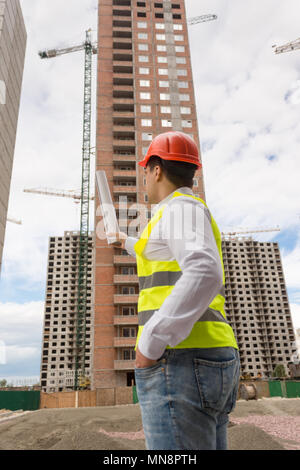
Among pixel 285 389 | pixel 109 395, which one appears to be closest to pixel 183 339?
pixel 109 395

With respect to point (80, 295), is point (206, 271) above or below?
below

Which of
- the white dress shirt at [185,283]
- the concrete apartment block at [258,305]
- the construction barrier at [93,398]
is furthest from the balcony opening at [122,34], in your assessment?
the concrete apartment block at [258,305]

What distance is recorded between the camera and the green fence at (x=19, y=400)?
70.3 ft

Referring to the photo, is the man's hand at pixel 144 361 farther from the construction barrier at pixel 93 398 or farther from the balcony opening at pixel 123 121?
the balcony opening at pixel 123 121

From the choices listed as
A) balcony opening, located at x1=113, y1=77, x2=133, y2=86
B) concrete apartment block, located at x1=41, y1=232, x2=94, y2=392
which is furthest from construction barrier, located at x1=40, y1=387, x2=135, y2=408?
concrete apartment block, located at x1=41, y1=232, x2=94, y2=392

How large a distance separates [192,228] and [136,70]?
55.7 m

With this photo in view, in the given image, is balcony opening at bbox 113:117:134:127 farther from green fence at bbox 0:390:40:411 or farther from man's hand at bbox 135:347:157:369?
man's hand at bbox 135:347:157:369

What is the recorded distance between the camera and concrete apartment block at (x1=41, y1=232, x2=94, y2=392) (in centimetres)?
9670

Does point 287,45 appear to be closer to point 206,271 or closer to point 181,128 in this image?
point 181,128

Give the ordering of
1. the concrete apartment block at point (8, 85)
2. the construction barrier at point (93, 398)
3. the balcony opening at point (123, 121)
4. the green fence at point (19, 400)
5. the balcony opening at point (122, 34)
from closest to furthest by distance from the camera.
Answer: the concrete apartment block at point (8, 85) → the green fence at point (19, 400) → the construction barrier at point (93, 398) → the balcony opening at point (123, 121) → the balcony opening at point (122, 34)

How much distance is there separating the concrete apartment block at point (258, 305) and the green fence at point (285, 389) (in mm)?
67111
